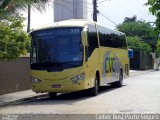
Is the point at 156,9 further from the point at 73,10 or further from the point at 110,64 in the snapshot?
the point at 73,10

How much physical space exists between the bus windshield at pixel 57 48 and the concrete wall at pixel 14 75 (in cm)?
284

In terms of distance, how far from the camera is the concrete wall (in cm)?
2248

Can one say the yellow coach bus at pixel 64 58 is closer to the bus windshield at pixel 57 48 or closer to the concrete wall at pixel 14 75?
the bus windshield at pixel 57 48

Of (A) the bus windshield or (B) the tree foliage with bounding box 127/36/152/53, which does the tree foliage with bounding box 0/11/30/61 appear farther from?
(B) the tree foliage with bounding box 127/36/152/53

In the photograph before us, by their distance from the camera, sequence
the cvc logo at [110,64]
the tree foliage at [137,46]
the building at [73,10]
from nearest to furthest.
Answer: the cvc logo at [110,64] → the building at [73,10] → the tree foliage at [137,46]

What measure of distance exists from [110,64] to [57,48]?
608 centimetres

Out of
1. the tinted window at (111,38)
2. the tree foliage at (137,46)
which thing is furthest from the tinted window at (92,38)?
the tree foliage at (137,46)

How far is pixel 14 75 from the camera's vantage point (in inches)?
928

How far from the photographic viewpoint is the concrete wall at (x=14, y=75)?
73.8 ft

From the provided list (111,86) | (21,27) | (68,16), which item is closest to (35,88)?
(21,27)

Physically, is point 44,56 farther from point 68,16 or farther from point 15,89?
point 68,16

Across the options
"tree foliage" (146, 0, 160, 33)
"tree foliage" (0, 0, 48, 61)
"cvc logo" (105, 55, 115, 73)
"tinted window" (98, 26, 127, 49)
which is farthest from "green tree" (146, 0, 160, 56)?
"cvc logo" (105, 55, 115, 73)

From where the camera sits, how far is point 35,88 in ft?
65.5

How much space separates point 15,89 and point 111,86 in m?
7.09
